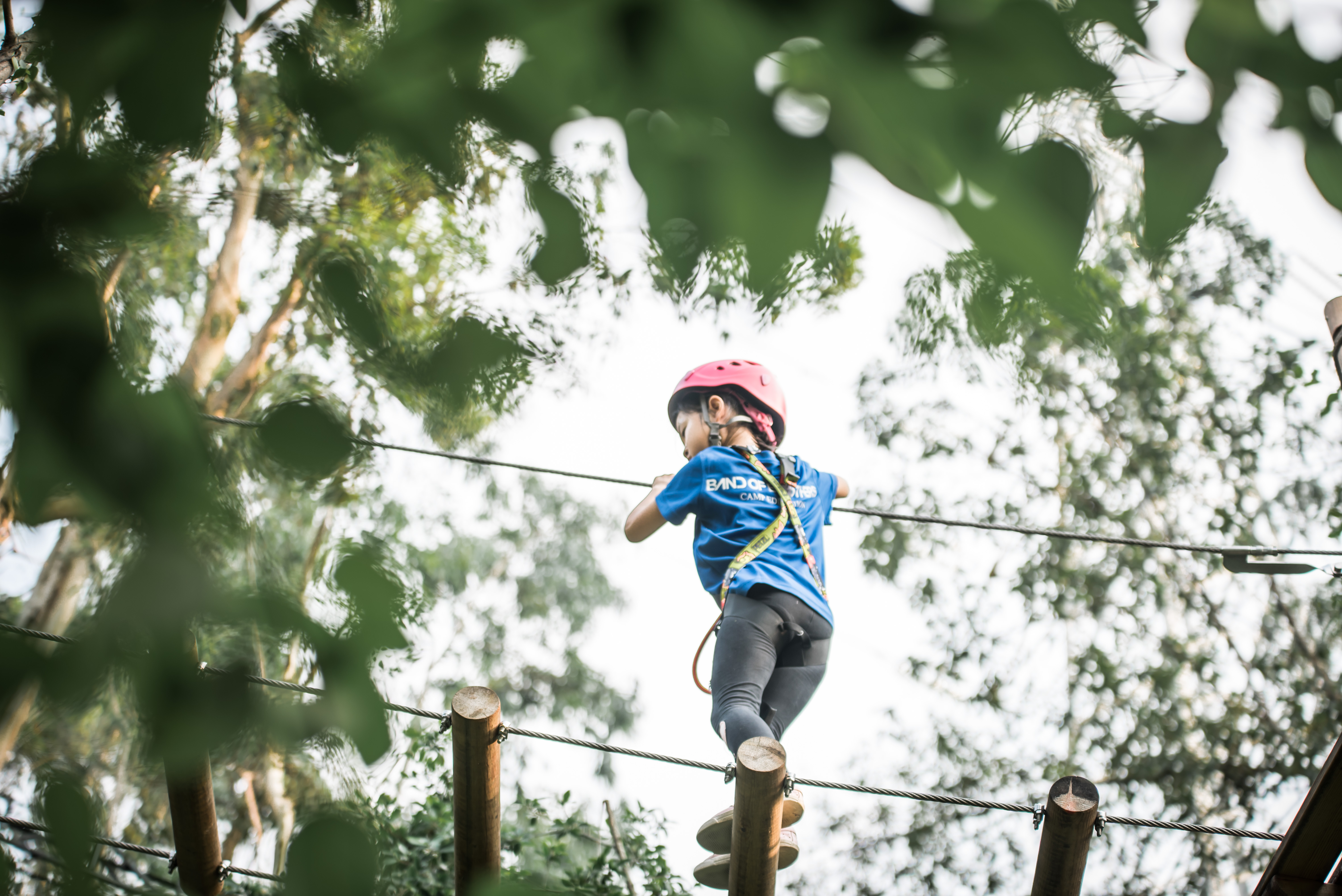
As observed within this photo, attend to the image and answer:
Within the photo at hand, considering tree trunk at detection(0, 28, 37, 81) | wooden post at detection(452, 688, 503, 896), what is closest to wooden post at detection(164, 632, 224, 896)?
wooden post at detection(452, 688, 503, 896)

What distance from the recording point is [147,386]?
1.92 feet

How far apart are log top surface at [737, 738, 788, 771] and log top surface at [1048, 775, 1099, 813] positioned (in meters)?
0.58

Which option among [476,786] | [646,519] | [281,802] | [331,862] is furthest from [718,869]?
[331,862]

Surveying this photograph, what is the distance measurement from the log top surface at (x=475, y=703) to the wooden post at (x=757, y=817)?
0.55m

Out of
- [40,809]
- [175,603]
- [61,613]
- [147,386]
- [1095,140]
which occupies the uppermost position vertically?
[61,613]

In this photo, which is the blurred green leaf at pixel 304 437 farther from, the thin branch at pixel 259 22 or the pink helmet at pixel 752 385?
the pink helmet at pixel 752 385

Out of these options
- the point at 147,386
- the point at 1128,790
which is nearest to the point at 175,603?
the point at 147,386

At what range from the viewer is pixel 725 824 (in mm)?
2439

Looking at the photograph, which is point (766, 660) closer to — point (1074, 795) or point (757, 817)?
point (757, 817)

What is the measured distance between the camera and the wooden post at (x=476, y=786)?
2.24 metres

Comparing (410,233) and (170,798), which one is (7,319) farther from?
(410,233)

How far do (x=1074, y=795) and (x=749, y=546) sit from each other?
1.02m

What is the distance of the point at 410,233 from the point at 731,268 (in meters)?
3.73

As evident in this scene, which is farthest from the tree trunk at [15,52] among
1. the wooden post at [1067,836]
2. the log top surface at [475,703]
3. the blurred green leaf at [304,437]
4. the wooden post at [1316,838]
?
the wooden post at [1316,838]
